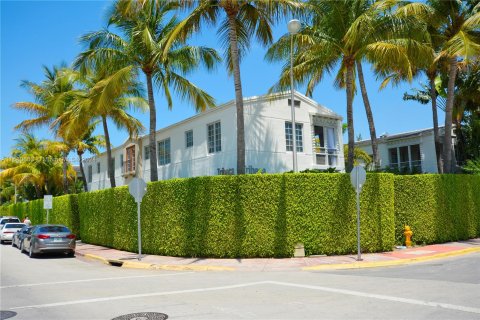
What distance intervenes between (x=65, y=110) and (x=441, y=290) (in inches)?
974

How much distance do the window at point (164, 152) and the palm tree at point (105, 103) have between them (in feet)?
8.46

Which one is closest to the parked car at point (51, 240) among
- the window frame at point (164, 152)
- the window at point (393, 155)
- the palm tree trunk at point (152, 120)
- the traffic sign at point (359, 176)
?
the palm tree trunk at point (152, 120)

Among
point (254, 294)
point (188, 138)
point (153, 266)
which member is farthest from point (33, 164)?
point (254, 294)

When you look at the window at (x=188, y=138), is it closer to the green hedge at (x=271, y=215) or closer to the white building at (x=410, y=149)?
the green hedge at (x=271, y=215)

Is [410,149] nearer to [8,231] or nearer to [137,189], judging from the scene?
[137,189]

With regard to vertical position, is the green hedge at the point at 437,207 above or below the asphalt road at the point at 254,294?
above

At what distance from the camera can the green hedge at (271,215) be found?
14945mm

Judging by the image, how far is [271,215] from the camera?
49.1 ft

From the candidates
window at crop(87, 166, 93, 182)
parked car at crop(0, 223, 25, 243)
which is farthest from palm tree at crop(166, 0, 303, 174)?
window at crop(87, 166, 93, 182)

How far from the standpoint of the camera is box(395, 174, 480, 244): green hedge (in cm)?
1744

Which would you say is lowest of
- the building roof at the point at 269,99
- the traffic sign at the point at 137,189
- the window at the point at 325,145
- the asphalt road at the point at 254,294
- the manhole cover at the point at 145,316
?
the asphalt road at the point at 254,294

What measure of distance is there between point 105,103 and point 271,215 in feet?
30.8

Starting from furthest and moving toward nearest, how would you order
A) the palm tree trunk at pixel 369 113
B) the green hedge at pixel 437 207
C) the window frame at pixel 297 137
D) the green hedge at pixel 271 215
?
the window frame at pixel 297 137
the palm tree trunk at pixel 369 113
the green hedge at pixel 437 207
the green hedge at pixel 271 215

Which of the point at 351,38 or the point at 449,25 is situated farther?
the point at 449,25
